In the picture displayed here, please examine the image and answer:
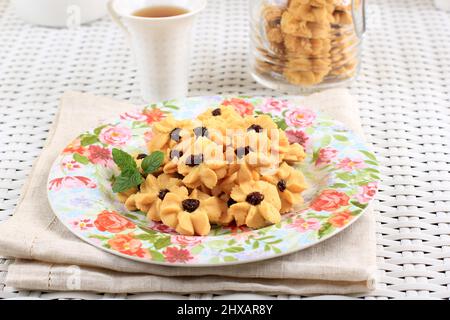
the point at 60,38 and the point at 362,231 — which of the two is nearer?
the point at 362,231

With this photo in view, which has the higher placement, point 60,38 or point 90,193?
point 90,193

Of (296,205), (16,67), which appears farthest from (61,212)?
(16,67)

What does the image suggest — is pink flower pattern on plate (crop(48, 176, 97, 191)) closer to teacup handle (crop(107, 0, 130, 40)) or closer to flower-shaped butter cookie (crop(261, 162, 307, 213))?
flower-shaped butter cookie (crop(261, 162, 307, 213))

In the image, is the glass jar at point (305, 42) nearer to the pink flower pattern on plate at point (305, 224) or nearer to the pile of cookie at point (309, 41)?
the pile of cookie at point (309, 41)

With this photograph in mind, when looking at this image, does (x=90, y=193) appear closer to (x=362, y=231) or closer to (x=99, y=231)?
(x=99, y=231)

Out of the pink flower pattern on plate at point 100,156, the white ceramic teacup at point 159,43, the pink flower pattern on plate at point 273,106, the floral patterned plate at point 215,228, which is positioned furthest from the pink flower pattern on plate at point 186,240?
the white ceramic teacup at point 159,43

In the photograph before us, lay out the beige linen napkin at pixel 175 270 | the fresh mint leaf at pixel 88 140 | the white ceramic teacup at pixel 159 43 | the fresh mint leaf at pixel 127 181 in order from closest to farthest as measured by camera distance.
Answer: the beige linen napkin at pixel 175 270 < the fresh mint leaf at pixel 127 181 < the fresh mint leaf at pixel 88 140 < the white ceramic teacup at pixel 159 43
